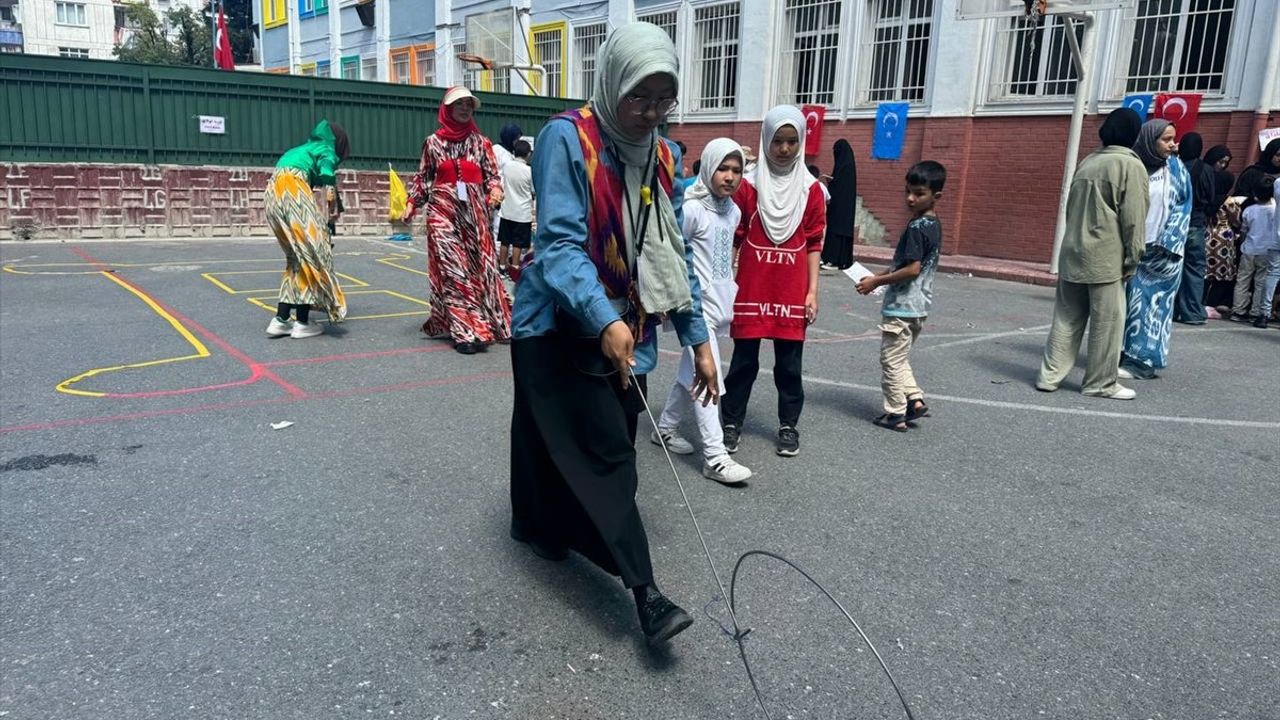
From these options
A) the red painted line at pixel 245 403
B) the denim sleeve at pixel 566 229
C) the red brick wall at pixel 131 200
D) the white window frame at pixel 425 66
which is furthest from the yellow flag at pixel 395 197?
the denim sleeve at pixel 566 229

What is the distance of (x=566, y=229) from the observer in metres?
2.80

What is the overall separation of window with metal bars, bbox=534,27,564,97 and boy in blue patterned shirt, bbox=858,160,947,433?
61.7 feet

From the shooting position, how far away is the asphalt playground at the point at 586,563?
2.71 m

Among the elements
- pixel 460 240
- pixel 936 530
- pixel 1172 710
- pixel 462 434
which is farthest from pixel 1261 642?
pixel 460 240

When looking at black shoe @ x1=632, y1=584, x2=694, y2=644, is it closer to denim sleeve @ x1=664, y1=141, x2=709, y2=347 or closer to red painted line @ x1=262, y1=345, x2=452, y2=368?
denim sleeve @ x1=664, y1=141, x2=709, y2=347

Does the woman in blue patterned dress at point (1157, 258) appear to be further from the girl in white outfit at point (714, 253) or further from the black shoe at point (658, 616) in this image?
the black shoe at point (658, 616)

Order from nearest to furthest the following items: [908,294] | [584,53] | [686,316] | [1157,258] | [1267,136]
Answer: [686,316] → [908,294] → [1157,258] → [1267,136] → [584,53]

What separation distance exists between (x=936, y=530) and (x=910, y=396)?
1.68 meters

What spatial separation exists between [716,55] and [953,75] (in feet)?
19.5

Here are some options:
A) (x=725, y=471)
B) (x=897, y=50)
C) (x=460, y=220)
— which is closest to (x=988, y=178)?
(x=897, y=50)

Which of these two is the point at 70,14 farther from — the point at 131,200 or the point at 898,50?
the point at 898,50

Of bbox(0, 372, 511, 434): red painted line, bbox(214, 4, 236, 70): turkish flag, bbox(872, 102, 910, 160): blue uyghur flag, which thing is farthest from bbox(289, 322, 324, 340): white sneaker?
bbox(214, 4, 236, 70): turkish flag

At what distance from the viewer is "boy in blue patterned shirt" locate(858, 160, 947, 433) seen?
5.23m

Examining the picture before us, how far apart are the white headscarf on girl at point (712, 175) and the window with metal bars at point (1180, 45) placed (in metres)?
11.1
